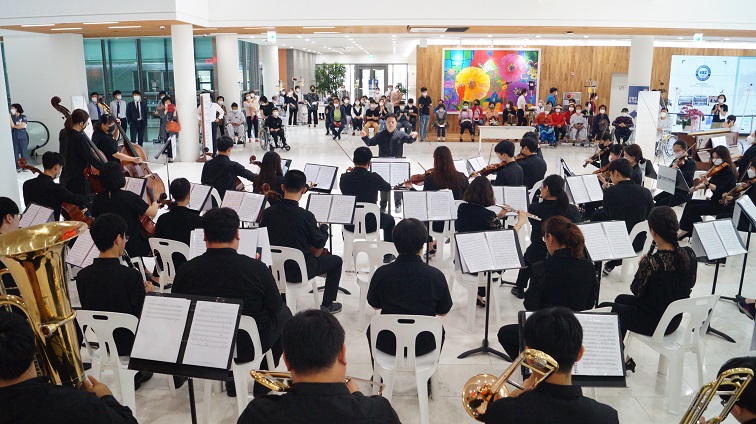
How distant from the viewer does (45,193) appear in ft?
21.1

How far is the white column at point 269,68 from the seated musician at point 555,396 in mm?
25227

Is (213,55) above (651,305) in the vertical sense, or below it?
above

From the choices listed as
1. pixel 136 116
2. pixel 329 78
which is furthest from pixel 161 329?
pixel 329 78

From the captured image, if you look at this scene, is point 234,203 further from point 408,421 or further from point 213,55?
point 213,55

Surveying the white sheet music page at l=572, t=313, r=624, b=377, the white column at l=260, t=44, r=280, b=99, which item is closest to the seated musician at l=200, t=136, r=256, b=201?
the white sheet music page at l=572, t=313, r=624, b=377

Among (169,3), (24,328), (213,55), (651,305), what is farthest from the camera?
(213,55)

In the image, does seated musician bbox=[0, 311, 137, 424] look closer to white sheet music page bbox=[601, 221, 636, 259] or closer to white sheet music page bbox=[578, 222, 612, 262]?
white sheet music page bbox=[578, 222, 612, 262]

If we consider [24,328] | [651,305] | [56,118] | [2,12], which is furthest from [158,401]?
[56,118]

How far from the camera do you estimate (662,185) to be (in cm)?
825

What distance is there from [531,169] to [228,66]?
38.9 ft

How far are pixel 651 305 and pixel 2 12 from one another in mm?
13653

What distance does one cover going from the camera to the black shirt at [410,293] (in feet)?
13.0

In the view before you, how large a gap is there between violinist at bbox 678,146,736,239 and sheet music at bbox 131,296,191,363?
6.89 meters

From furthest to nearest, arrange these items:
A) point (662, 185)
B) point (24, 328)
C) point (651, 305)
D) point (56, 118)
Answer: point (56, 118) → point (662, 185) → point (651, 305) → point (24, 328)
